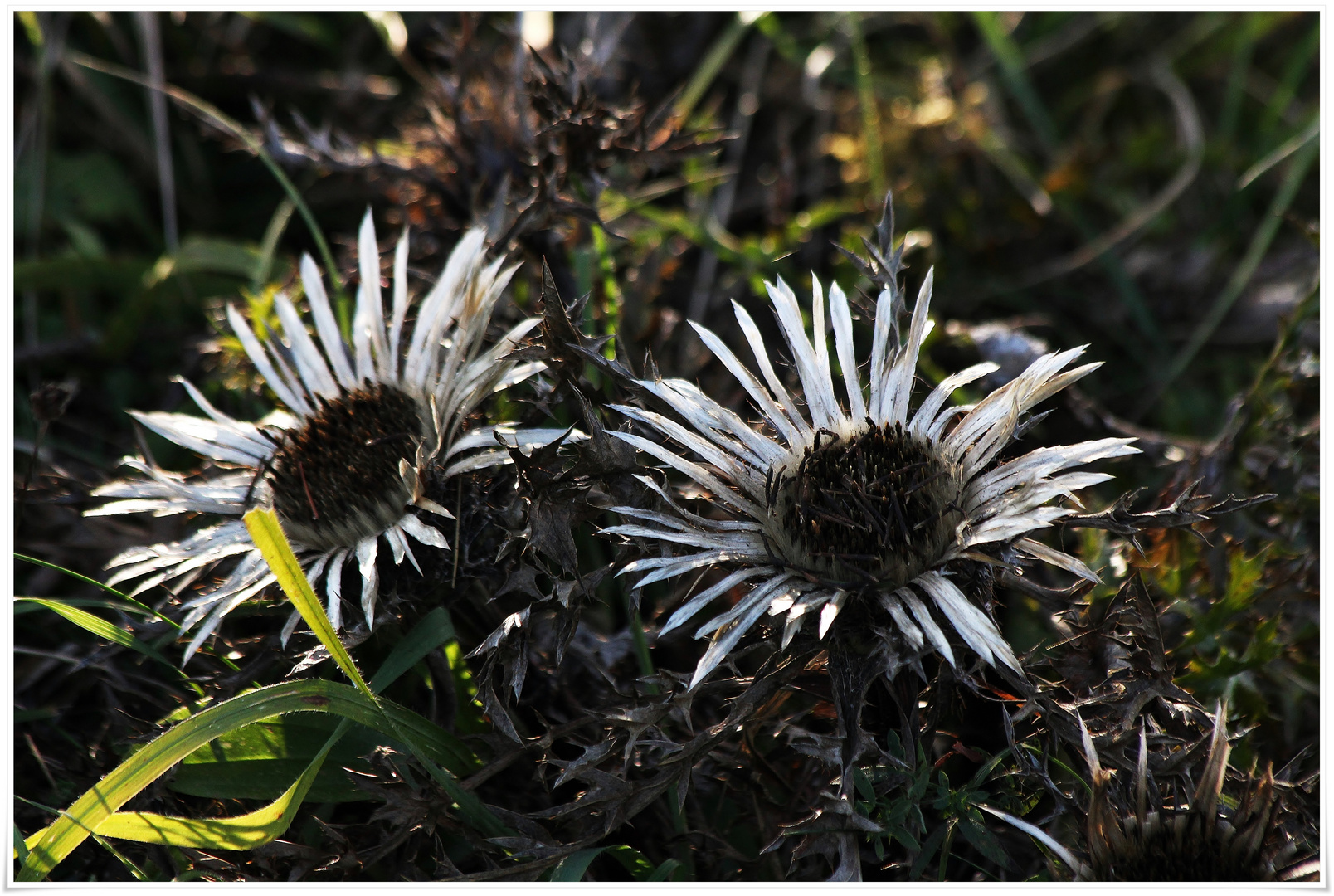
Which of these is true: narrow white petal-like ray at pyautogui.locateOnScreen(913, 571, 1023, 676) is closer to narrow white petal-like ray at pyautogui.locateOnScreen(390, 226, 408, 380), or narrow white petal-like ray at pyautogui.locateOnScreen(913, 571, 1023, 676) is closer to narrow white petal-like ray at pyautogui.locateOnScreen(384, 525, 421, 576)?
narrow white petal-like ray at pyautogui.locateOnScreen(384, 525, 421, 576)

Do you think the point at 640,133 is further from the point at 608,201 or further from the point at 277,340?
the point at 277,340

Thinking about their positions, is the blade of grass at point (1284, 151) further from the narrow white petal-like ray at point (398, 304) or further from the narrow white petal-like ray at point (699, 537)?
the narrow white petal-like ray at point (398, 304)

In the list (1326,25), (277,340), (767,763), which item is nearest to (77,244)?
(277,340)

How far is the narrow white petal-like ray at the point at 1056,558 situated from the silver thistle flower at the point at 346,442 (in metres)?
0.64

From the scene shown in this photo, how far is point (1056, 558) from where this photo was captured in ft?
3.99

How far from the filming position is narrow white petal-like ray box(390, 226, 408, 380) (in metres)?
1.61

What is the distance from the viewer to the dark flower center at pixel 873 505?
1292 millimetres

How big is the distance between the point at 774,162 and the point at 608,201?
28.7 inches

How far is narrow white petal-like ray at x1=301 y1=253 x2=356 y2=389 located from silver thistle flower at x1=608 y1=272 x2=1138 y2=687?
61 cm

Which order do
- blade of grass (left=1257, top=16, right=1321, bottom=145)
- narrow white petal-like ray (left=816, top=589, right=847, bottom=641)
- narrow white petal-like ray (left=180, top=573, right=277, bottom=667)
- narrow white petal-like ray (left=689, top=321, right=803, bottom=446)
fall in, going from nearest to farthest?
narrow white petal-like ray (left=816, top=589, right=847, bottom=641), narrow white petal-like ray (left=180, top=573, right=277, bottom=667), narrow white petal-like ray (left=689, top=321, right=803, bottom=446), blade of grass (left=1257, top=16, right=1321, bottom=145)

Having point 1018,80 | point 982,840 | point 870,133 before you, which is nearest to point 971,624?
point 982,840

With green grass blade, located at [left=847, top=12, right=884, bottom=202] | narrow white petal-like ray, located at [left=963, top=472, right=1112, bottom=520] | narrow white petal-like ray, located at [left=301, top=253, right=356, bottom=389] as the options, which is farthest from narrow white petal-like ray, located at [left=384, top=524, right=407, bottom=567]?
green grass blade, located at [left=847, top=12, right=884, bottom=202]

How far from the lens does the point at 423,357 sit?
1611 millimetres

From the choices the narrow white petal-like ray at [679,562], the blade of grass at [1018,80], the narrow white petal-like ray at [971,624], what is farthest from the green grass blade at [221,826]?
the blade of grass at [1018,80]
